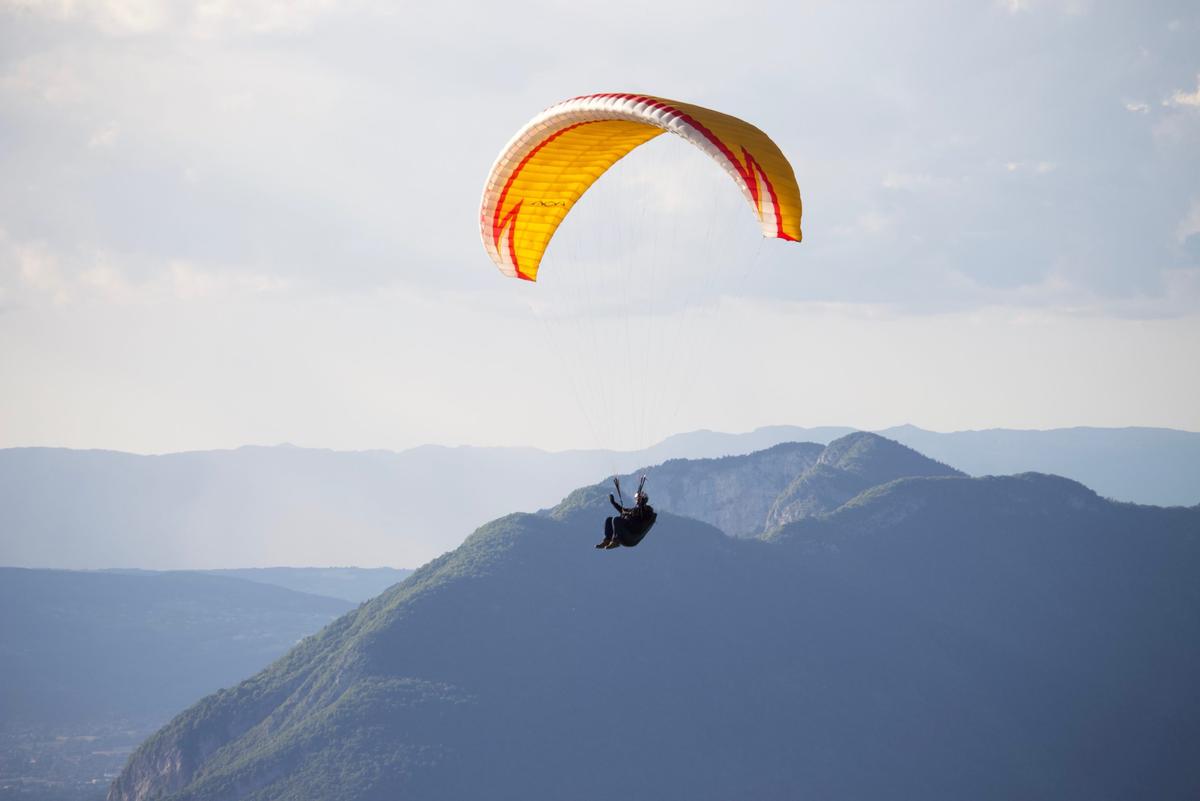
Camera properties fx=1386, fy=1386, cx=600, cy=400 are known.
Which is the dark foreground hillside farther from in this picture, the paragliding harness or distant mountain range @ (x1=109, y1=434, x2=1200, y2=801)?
the paragliding harness

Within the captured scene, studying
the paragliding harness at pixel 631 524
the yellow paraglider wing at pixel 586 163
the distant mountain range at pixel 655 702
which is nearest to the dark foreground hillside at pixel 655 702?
the distant mountain range at pixel 655 702

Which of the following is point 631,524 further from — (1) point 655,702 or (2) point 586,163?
(1) point 655,702

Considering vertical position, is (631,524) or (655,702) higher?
(631,524)

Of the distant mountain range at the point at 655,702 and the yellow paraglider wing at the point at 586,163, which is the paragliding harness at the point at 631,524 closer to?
the yellow paraglider wing at the point at 586,163

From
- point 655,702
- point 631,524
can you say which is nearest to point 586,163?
point 631,524

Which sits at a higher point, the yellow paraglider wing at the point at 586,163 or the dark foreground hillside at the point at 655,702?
the yellow paraglider wing at the point at 586,163

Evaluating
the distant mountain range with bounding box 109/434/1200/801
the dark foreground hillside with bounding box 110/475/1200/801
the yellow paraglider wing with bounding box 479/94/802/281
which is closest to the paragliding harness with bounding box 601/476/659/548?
the yellow paraglider wing with bounding box 479/94/802/281

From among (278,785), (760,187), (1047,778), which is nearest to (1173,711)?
(1047,778)

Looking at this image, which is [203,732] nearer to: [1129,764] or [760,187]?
Answer: [1129,764]
